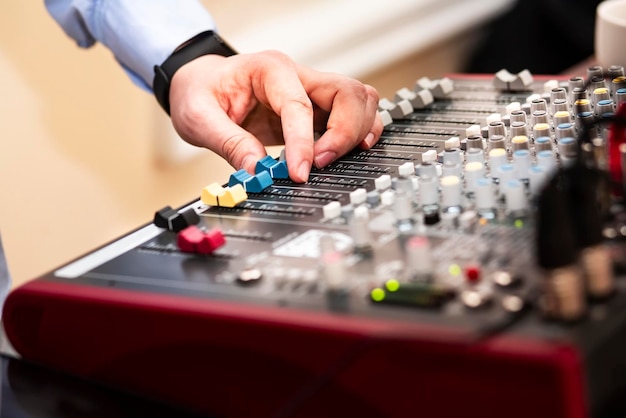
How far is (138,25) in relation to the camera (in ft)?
4.31

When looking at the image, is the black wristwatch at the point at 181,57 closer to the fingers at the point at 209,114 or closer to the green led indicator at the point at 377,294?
the fingers at the point at 209,114

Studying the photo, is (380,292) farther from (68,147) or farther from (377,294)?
(68,147)

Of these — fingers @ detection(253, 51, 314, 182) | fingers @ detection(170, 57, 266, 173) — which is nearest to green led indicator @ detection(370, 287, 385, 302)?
fingers @ detection(253, 51, 314, 182)

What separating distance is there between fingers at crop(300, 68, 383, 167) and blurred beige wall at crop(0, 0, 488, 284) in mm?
800

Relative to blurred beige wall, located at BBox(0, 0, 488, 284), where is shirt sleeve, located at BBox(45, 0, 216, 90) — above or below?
above

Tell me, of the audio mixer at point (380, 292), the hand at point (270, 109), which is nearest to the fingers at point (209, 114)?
the hand at point (270, 109)

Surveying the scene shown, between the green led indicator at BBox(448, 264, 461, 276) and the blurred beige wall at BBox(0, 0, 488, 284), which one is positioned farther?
the blurred beige wall at BBox(0, 0, 488, 284)

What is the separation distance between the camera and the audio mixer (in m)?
0.56

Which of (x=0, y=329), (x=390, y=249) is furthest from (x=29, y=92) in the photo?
(x=390, y=249)

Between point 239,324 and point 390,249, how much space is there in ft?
0.43

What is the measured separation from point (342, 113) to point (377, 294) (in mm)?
430

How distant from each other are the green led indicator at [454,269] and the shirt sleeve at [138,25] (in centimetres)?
71

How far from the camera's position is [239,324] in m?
0.65

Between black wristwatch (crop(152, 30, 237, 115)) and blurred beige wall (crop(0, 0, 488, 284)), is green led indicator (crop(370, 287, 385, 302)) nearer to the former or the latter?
black wristwatch (crop(152, 30, 237, 115))
